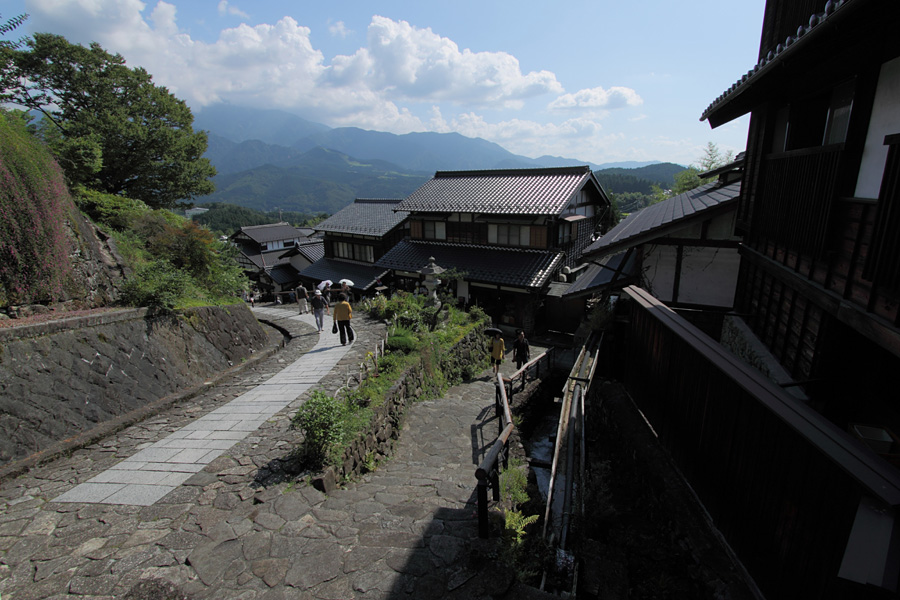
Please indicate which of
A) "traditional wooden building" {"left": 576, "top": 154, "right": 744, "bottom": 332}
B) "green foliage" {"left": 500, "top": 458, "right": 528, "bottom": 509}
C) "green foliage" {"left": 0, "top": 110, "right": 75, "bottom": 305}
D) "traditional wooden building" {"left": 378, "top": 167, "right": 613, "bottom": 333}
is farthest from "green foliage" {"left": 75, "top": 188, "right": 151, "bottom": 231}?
"traditional wooden building" {"left": 576, "top": 154, "right": 744, "bottom": 332}

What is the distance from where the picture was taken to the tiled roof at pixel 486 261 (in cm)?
2039

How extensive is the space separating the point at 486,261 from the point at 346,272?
1250 centimetres

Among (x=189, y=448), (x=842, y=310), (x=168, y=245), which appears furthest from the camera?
(x=168, y=245)

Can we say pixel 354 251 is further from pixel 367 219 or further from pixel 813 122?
pixel 813 122

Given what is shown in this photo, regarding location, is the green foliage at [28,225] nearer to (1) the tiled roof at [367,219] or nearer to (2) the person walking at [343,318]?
(2) the person walking at [343,318]

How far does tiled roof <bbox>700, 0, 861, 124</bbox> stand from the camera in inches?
141

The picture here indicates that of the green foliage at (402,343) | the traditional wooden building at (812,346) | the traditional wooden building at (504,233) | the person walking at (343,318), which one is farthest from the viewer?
the traditional wooden building at (504,233)

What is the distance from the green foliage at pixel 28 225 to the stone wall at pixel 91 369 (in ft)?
4.55

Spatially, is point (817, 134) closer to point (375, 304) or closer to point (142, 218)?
point (375, 304)

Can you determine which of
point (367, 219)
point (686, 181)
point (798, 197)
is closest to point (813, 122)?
point (798, 197)

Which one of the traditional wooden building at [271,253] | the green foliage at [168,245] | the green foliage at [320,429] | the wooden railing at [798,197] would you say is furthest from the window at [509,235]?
the traditional wooden building at [271,253]

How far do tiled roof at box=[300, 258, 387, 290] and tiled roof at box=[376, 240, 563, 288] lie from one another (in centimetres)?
206

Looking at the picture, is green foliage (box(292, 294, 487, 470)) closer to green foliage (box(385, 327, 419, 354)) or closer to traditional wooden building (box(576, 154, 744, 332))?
green foliage (box(385, 327, 419, 354))

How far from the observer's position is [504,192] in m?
23.8
